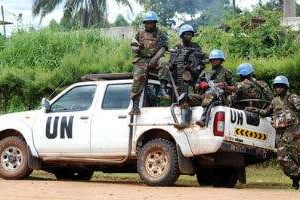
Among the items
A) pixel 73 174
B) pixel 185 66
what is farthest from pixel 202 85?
pixel 73 174

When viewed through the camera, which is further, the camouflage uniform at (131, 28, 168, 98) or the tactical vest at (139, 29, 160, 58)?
the tactical vest at (139, 29, 160, 58)

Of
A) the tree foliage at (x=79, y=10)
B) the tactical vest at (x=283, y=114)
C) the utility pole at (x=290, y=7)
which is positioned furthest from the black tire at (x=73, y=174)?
the tree foliage at (x=79, y=10)

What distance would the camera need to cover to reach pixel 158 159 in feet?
37.2

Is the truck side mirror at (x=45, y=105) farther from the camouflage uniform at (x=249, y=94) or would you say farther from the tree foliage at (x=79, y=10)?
the tree foliage at (x=79, y=10)

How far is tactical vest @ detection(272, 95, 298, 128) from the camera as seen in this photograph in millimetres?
11305

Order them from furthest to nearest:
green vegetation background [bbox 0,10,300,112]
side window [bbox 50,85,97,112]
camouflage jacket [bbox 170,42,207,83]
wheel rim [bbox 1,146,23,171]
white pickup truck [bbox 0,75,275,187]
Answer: green vegetation background [bbox 0,10,300,112] < wheel rim [bbox 1,146,23,171] < side window [bbox 50,85,97,112] < camouflage jacket [bbox 170,42,207,83] < white pickup truck [bbox 0,75,275,187]

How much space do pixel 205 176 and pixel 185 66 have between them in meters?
2.03

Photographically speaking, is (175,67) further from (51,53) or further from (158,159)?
(51,53)

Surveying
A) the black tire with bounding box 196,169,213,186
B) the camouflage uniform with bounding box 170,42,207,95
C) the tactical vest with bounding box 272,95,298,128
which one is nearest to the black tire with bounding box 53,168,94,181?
the black tire with bounding box 196,169,213,186

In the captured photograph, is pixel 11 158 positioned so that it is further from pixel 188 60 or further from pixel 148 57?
pixel 188 60

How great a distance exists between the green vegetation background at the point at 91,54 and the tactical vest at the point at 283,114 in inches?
162

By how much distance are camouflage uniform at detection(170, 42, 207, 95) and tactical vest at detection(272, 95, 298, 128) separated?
1.34 metres

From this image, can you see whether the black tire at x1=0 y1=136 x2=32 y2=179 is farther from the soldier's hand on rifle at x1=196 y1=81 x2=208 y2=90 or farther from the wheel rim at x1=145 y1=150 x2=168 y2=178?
the soldier's hand on rifle at x1=196 y1=81 x2=208 y2=90

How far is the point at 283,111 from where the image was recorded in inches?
447
